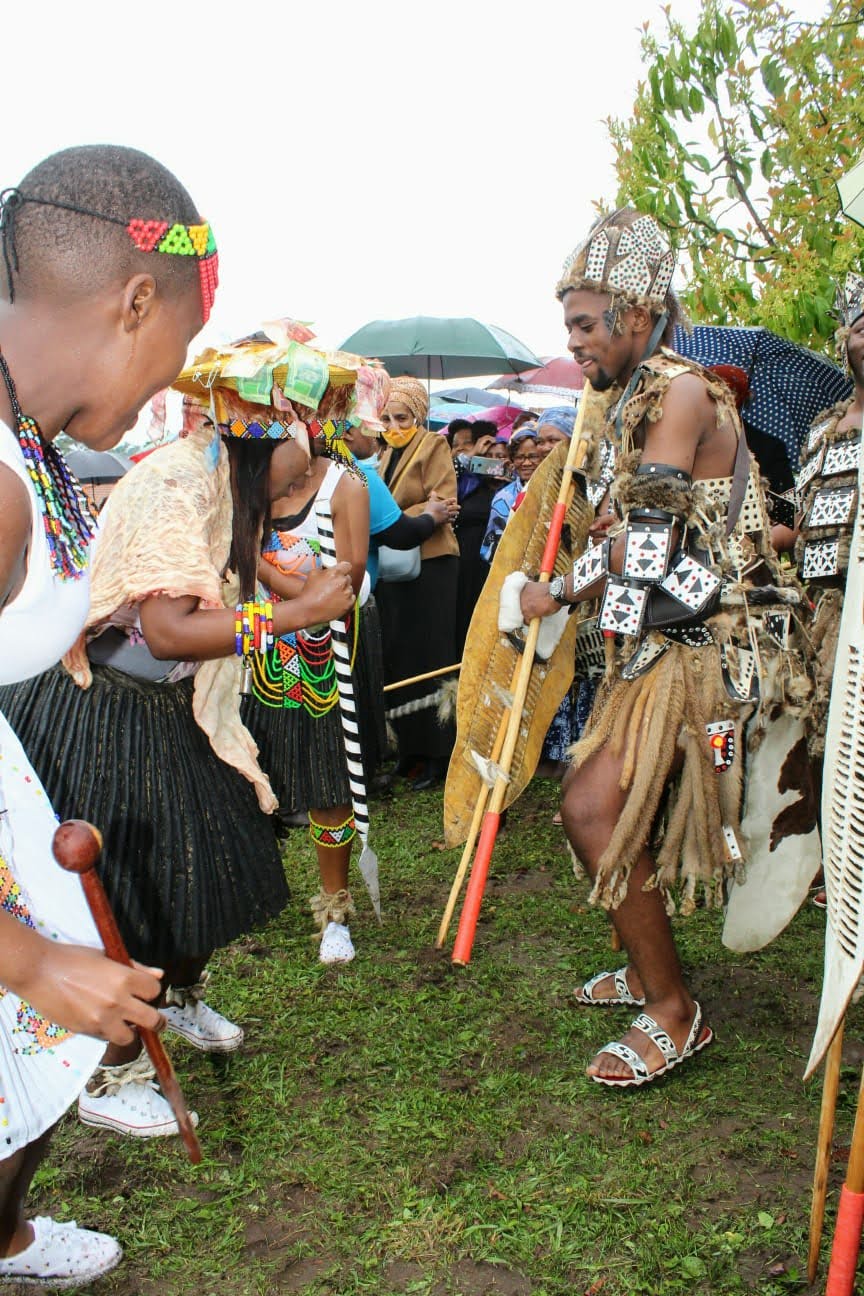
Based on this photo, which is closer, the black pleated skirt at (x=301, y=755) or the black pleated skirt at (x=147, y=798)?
the black pleated skirt at (x=147, y=798)

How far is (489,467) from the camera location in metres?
6.84

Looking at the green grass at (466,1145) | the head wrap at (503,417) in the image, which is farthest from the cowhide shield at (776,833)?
the head wrap at (503,417)

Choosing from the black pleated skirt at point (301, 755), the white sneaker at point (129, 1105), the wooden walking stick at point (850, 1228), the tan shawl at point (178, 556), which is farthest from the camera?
the black pleated skirt at point (301, 755)

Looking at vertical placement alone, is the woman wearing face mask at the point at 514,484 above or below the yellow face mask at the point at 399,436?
below

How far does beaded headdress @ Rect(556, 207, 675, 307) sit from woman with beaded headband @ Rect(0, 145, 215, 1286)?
5.51 ft

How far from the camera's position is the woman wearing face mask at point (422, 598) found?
6340mm

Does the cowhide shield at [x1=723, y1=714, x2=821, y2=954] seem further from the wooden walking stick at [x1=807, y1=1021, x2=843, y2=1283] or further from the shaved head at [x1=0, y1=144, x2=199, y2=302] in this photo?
the shaved head at [x1=0, y1=144, x2=199, y2=302]

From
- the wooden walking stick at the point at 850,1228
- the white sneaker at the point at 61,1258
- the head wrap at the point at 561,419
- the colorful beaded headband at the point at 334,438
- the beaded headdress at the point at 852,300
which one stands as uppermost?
the beaded headdress at the point at 852,300

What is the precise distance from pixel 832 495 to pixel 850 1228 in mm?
2308

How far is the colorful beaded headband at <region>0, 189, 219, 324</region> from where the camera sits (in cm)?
153

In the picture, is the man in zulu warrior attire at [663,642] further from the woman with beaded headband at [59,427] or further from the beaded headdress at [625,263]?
the woman with beaded headband at [59,427]

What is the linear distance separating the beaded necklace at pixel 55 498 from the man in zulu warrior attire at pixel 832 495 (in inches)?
92.2

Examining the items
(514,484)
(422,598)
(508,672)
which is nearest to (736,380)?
(508,672)

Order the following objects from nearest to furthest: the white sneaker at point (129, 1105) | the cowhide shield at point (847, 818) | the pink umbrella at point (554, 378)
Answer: the cowhide shield at point (847, 818)
the white sneaker at point (129, 1105)
the pink umbrella at point (554, 378)
